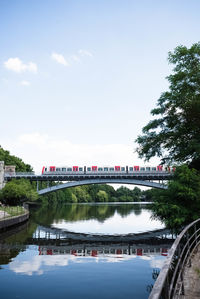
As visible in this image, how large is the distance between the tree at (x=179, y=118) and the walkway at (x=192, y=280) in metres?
10.1

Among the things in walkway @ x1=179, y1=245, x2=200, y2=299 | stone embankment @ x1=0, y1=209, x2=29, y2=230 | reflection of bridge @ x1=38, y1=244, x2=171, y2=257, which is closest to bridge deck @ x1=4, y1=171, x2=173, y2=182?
stone embankment @ x1=0, y1=209, x2=29, y2=230

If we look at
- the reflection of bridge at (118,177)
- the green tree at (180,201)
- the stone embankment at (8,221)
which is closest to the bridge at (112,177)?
the reflection of bridge at (118,177)

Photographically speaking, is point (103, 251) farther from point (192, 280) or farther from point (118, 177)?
point (118, 177)

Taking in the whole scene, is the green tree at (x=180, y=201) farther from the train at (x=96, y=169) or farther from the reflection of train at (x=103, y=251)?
the train at (x=96, y=169)

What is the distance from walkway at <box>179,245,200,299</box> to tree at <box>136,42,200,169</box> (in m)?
10.1

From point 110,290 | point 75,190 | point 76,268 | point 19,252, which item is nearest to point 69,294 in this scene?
point 110,290

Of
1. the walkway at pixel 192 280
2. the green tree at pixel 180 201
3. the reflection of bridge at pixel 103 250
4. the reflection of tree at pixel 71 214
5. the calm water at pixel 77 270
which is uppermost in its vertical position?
the green tree at pixel 180 201

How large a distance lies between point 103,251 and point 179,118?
11.3 metres

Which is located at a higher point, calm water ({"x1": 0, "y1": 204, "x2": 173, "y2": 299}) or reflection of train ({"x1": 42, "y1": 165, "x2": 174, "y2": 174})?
reflection of train ({"x1": 42, "y1": 165, "x2": 174, "y2": 174})

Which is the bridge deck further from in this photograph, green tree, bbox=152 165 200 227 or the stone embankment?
green tree, bbox=152 165 200 227

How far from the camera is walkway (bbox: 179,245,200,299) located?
18.5 feet

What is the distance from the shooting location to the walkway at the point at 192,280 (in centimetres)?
564

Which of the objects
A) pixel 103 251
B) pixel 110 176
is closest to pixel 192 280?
pixel 103 251

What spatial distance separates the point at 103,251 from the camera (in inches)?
739
